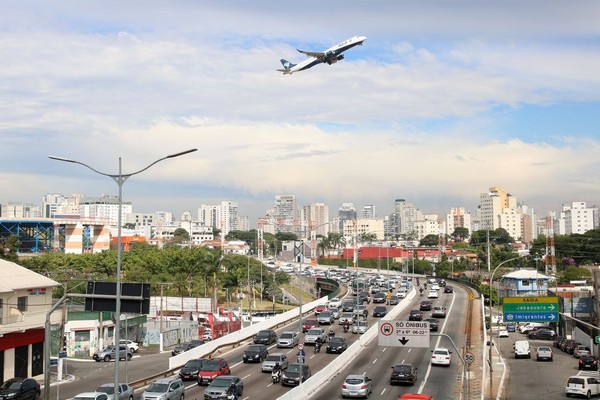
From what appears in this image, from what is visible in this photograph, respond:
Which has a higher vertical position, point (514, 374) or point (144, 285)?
point (144, 285)

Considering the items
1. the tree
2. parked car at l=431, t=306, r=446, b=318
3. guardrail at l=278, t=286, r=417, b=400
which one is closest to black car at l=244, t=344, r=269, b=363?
guardrail at l=278, t=286, r=417, b=400

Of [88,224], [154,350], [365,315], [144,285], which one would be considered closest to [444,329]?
[365,315]

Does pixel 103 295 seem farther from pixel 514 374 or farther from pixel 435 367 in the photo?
pixel 514 374

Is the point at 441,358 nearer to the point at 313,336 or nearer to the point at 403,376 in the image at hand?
the point at 403,376

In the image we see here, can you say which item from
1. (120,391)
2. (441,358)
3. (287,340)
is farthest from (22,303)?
(441,358)

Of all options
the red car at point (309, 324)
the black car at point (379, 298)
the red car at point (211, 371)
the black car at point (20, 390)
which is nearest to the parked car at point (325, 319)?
the red car at point (309, 324)

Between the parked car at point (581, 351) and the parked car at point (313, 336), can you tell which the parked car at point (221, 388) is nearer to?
the parked car at point (313, 336)
